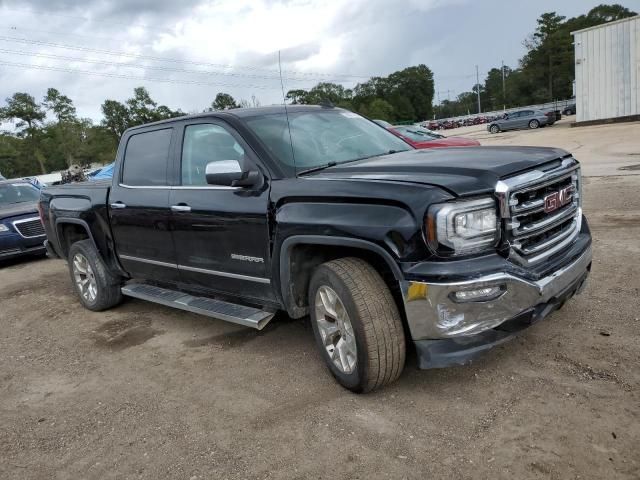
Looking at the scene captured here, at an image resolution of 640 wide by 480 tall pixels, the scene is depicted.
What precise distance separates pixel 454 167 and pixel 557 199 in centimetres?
73

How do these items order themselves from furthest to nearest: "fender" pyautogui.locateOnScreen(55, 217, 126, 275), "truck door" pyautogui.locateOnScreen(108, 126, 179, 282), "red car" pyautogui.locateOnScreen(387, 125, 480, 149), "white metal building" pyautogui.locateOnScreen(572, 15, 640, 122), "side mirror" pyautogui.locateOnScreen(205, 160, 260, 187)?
"white metal building" pyautogui.locateOnScreen(572, 15, 640, 122) < "red car" pyautogui.locateOnScreen(387, 125, 480, 149) < "fender" pyautogui.locateOnScreen(55, 217, 126, 275) < "truck door" pyautogui.locateOnScreen(108, 126, 179, 282) < "side mirror" pyautogui.locateOnScreen(205, 160, 260, 187)

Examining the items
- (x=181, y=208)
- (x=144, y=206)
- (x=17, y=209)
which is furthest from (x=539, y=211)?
(x=17, y=209)

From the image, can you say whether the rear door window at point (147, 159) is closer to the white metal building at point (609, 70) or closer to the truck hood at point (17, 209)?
the truck hood at point (17, 209)

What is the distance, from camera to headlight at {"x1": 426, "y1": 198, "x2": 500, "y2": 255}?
2.79 meters

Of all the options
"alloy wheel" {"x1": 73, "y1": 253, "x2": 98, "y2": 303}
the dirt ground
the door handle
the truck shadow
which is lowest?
the truck shadow

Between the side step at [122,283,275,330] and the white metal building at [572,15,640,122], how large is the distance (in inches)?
1124

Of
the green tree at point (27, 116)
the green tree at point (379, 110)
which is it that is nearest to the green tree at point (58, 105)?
the green tree at point (27, 116)

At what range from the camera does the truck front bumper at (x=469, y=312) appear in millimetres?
2797

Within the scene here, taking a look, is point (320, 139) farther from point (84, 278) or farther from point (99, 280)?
point (84, 278)

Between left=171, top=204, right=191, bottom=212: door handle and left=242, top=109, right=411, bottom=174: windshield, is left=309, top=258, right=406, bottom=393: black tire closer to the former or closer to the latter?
left=242, top=109, right=411, bottom=174: windshield

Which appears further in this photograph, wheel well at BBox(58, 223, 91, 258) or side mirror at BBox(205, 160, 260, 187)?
wheel well at BBox(58, 223, 91, 258)

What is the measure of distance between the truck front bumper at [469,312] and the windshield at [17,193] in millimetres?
10180

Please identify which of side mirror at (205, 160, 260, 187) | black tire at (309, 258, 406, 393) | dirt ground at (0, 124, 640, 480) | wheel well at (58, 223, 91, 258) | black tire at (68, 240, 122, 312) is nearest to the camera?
dirt ground at (0, 124, 640, 480)

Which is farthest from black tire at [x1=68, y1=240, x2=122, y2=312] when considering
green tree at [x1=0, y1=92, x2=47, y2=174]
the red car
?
green tree at [x1=0, y1=92, x2=47, y2=174]
